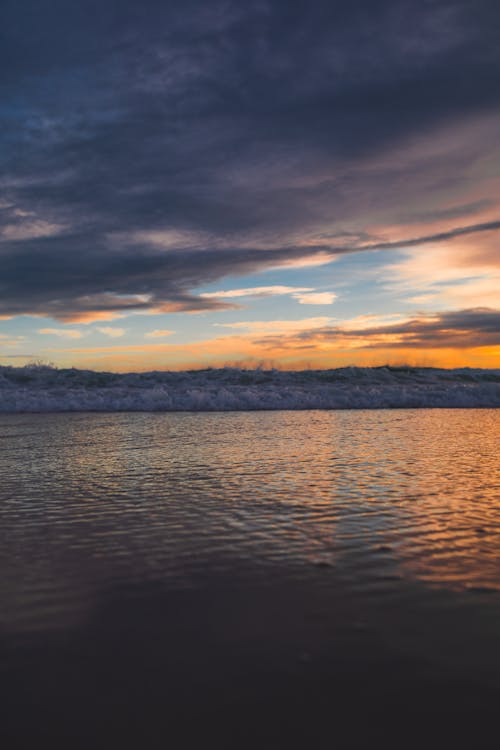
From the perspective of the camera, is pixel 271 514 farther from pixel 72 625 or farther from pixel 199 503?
pixel 72 625

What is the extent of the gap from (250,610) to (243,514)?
2.28 m

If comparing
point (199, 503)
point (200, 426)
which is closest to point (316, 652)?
point (199, 503)

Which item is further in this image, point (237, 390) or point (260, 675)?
point (237, 390)

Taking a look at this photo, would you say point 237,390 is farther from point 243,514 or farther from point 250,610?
point 250,610

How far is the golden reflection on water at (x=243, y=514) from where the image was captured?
411 cm

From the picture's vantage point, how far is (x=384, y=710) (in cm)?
244

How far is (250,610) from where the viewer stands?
3430 mm

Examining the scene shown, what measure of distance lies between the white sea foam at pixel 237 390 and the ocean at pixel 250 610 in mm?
18194

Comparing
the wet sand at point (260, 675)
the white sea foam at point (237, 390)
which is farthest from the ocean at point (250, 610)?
the white sea foam at point (237, 390)

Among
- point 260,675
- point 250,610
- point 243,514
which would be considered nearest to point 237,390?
point 243,514

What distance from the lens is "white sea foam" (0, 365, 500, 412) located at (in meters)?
25.6

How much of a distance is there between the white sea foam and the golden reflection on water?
572 inches

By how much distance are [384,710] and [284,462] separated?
6.56 m

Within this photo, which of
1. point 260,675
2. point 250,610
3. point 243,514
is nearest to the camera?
point 260,675
